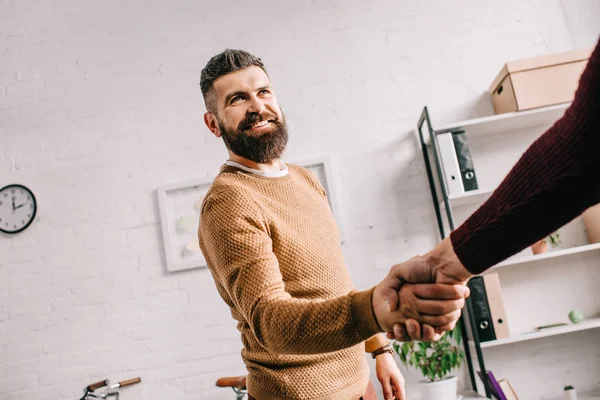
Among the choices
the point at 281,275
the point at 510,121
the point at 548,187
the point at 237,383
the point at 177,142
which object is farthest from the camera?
the point at 177,142

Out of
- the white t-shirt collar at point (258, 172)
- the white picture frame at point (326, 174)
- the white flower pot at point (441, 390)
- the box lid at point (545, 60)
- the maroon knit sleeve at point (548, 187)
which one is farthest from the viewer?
the white picture frame at point (326, 174)

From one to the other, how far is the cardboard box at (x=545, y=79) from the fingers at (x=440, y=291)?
6.44 ft

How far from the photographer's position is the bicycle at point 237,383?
8.45 feet

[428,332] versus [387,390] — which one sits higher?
[428,332]

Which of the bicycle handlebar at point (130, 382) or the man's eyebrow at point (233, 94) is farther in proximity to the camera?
the bicycle handlebar at point (130, 382)

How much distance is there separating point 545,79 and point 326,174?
3.82 feet

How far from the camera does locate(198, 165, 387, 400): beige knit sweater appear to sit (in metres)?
0.98

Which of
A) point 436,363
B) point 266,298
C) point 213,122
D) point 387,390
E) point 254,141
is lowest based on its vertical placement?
point 436,363

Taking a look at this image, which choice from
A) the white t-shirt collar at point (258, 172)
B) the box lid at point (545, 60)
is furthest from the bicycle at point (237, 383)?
the box lid at point (545, 60)

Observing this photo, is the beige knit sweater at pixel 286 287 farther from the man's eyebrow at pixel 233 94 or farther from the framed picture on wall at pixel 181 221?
the framed picture on wall at pixel 181 221

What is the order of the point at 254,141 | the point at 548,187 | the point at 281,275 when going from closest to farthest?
the point at 548,187 < the point at 281,275 < the point at 254,141

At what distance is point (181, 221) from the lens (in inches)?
118

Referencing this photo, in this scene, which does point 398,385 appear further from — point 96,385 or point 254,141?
point 96,385

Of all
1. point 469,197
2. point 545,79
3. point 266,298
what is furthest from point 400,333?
point 545,79
